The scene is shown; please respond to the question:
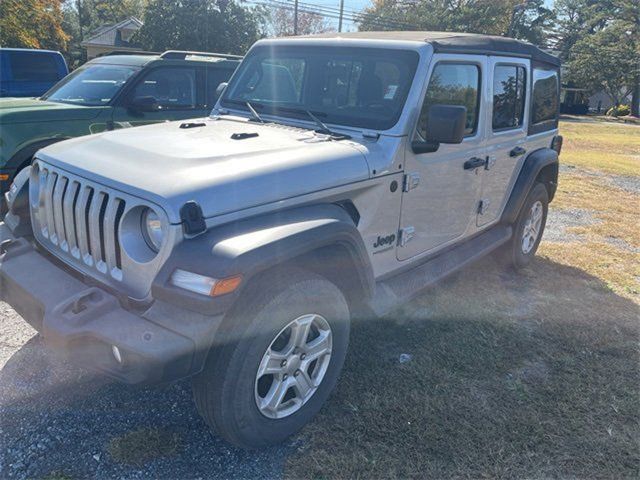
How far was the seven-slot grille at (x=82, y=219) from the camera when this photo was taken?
7.97ft

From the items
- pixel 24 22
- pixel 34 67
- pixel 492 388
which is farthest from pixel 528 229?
pixel 24 22

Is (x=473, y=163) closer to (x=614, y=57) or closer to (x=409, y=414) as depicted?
(x=409, y=414)

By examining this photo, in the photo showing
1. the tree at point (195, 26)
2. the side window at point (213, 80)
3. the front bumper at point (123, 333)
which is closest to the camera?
the front bumper at point (123, 333)

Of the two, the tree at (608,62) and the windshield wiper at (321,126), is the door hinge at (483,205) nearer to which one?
the windshield wiper at (321,126)

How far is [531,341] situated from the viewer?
3.95 m

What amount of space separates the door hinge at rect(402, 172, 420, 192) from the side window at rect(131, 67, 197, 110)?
4.36 metres

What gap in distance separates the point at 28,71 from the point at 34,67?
14cm

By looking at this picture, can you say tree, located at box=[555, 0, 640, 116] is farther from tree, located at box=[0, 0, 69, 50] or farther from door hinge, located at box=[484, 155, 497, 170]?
door hinge, located at box=[484, 155, 497, 170]

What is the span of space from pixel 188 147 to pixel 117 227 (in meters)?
0.67

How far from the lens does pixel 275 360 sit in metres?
2.57

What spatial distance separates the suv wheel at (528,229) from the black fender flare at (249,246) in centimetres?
289

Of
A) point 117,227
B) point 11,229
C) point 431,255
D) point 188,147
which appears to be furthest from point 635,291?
point 11,229

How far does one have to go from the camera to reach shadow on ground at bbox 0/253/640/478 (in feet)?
8.52

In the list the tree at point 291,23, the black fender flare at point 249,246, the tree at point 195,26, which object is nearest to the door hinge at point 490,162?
the black fender flare at point 249,246
